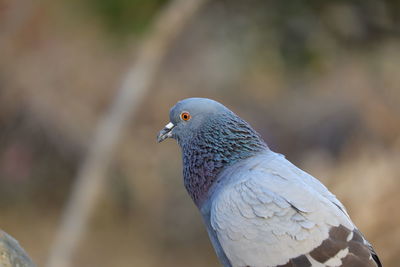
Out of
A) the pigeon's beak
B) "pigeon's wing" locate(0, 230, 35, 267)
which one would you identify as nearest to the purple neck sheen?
the pigeon's beak

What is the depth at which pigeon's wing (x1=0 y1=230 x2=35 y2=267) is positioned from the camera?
14.8 feet

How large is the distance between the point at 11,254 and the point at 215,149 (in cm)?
189

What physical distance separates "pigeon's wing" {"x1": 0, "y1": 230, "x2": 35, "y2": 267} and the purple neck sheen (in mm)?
1555

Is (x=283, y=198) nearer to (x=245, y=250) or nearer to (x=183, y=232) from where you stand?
(x=245, y=250)

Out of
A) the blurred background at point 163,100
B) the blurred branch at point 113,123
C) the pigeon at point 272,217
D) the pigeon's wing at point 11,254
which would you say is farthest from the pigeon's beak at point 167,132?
the blurred background at point 163,100

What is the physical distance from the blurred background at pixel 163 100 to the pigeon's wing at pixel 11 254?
8.54 meters

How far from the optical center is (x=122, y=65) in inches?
593

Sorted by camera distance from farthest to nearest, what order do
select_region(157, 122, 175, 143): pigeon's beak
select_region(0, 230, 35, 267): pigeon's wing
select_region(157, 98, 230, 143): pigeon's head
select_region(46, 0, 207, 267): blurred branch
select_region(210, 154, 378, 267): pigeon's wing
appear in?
select_region(46, 0, 207, 267): blurred branch, select_region(157, 122, 175, 143): pigeon's beak, select_region(157, 98, 230, 143): pigeon's head, select_region(210, 154, 378, 267): pigeon's wing, select_region(0, 230, 35, 267): pigeon's wing

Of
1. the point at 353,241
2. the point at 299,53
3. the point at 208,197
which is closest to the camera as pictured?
the point at 353,241

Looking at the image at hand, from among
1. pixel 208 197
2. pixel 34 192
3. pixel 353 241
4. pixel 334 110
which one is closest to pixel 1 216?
pixel 34 192

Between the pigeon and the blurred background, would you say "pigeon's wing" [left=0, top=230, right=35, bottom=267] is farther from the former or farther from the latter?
the blurred background

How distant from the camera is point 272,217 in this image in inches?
199

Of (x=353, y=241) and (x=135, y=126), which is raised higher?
(x=135, y=126)

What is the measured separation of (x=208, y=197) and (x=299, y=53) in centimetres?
857
